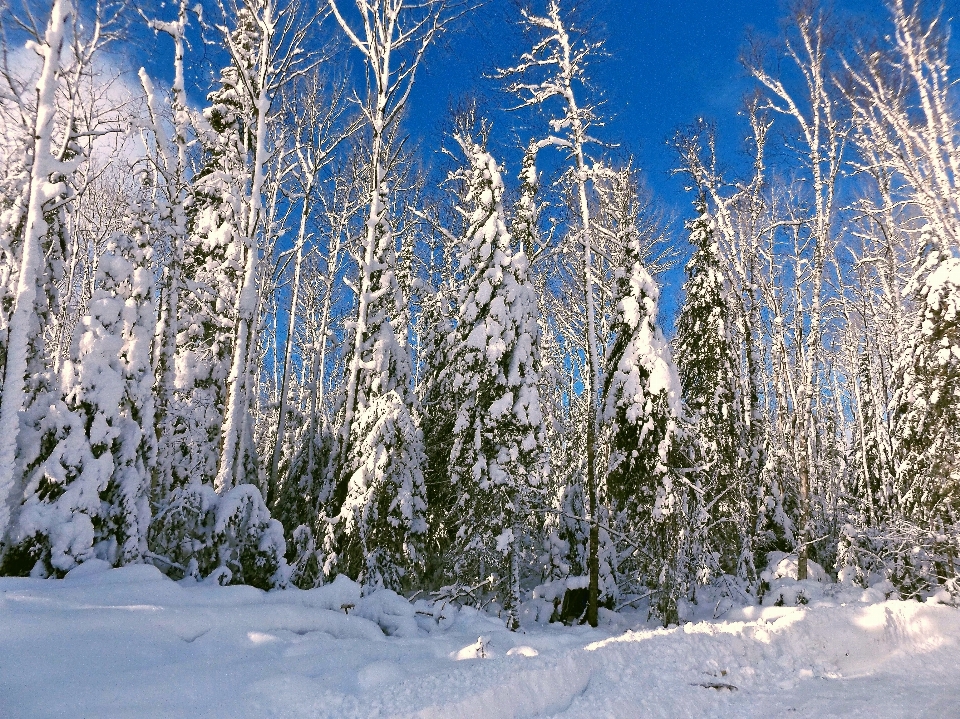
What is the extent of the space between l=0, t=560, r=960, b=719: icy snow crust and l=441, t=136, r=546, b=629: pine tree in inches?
106

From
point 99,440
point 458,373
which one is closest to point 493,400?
point 458,373

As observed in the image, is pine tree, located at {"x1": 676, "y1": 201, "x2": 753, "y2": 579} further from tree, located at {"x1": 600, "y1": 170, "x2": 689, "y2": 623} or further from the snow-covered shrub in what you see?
the snow-covered shrub

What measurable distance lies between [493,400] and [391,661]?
657 cm

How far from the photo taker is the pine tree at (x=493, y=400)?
35.3ft

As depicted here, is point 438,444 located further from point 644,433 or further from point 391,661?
point 391,661

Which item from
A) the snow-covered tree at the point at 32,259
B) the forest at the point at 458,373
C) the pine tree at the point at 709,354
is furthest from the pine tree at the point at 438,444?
the snow-covered tree at the point at 32,259

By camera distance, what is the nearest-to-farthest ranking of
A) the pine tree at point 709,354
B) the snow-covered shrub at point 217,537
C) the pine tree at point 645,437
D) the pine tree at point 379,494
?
the snow-covered shrub at point 217,537, the pine tree at point 379,494, the pine tree at point 645,437, the pine tree at point 709,354

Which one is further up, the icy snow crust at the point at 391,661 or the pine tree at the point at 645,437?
the pine tree at the point at 645,437

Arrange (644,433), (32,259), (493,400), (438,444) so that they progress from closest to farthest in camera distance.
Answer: (32,259) < (644,433) < (493,400) < (438,444)

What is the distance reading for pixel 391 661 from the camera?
5.29m

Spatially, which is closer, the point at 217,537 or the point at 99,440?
the point at 99,440

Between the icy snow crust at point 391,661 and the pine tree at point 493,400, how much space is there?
270 centimetres

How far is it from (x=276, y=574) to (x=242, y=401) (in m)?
3.22

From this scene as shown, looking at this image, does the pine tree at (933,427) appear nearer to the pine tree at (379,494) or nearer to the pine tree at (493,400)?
the pine tree at (493,400)
